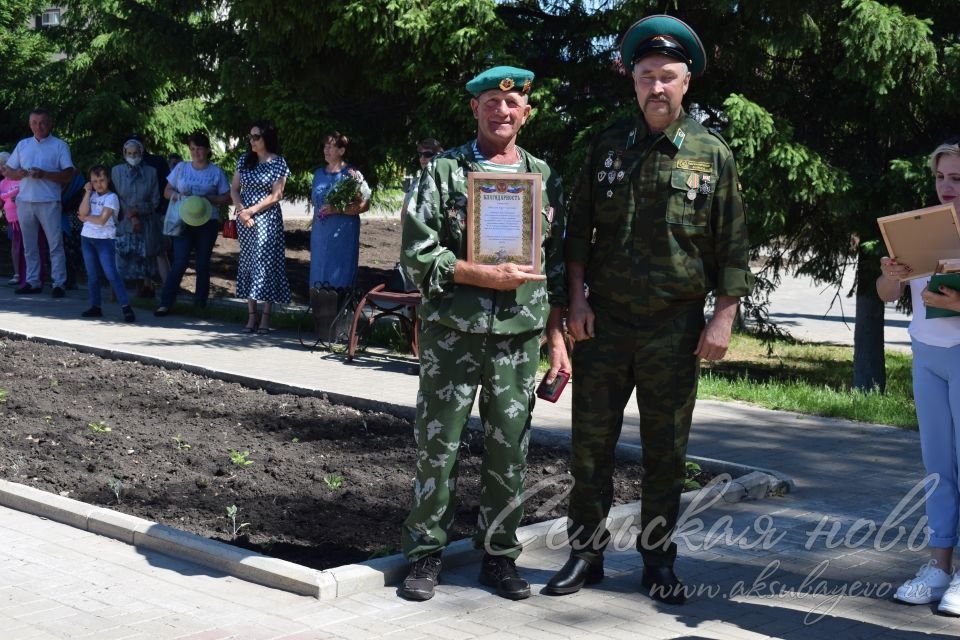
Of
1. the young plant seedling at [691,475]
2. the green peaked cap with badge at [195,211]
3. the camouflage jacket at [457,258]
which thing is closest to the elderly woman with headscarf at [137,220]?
the green peaked cap with badge at [195,211]

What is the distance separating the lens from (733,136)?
10.3 metres

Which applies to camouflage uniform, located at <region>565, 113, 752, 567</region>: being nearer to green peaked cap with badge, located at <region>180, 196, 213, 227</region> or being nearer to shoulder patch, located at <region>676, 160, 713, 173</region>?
shoulder patch, located at <region>676, 160, 713, 173</region>

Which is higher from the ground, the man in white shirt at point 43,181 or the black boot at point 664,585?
the man in white shirt at point 43,181

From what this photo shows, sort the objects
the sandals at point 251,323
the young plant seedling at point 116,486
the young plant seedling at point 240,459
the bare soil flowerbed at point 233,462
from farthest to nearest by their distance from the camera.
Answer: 1. the sandals at point 251,323
2. the young plant seedling at point 240,459
3. the young plant seedling at point 116,486
4. the bare soil flowerbed at point 233,462

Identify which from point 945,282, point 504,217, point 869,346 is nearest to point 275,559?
point 504,217

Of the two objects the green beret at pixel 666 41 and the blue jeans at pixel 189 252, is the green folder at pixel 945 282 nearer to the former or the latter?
the green beret at pixel 666 41

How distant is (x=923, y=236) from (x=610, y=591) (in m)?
1.96

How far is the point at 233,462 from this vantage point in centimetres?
744

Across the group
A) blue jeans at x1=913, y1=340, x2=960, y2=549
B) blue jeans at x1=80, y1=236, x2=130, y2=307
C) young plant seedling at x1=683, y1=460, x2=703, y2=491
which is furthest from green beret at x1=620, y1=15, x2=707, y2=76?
blue jeans at x1=80, y1=236, x2=130, y2=307

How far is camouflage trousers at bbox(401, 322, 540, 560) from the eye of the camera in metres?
5.27

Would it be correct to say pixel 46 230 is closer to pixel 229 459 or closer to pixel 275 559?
pixel 229 459

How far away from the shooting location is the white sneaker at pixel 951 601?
16.6 ft

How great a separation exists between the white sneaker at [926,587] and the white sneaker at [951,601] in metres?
0.03

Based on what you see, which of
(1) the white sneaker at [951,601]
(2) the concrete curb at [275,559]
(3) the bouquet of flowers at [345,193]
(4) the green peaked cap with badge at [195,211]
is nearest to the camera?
(1) the white sneaker at [951,601]
